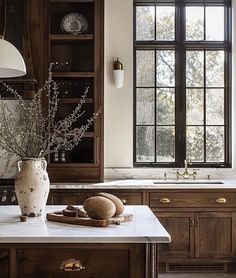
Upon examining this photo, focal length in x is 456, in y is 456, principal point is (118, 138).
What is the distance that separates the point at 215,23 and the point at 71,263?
3.92 meters

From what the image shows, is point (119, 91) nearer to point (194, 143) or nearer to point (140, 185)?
point (194, 143)

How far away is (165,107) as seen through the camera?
5.24 meters

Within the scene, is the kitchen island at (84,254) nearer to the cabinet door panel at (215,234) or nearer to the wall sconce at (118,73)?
the cabinet door panel at (215,234)

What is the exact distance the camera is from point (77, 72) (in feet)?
15.8

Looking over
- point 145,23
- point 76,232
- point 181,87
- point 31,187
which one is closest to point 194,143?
point 181,87

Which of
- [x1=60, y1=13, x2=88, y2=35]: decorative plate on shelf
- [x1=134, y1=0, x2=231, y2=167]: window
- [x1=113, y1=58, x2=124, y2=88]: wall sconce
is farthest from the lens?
[x1=134, y1=0, x2=231, y2=167]: window

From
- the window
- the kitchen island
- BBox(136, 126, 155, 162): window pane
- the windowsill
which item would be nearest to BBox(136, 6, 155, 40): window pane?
the window

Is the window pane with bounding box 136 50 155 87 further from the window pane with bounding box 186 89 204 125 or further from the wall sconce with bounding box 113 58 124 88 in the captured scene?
the window pane with bounding box 186 89 204 125

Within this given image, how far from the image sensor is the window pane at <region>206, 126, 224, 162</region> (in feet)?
17.2

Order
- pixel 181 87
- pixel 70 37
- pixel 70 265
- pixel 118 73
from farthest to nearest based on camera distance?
pixel 181 87 → pixel 118 73 → pixel 70 37 → pixel 70 265

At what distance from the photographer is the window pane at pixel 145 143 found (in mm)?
5227

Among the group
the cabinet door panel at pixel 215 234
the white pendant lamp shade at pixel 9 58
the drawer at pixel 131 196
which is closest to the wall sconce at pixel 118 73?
the drawer at pixel 131 196

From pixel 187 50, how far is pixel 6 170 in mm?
2434

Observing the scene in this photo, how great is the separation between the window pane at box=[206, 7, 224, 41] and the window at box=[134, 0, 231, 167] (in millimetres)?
11
